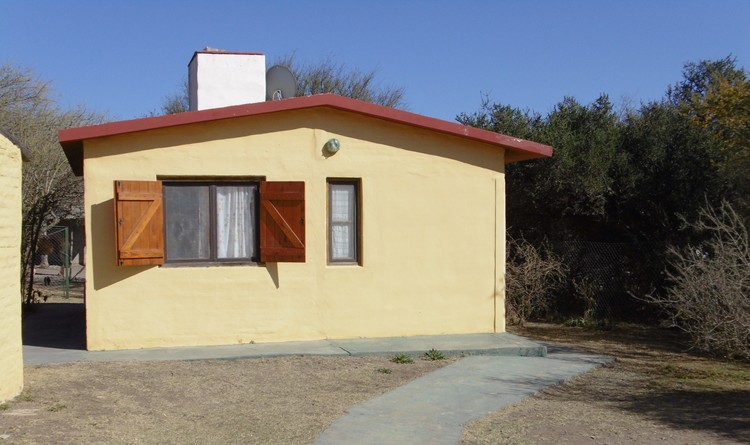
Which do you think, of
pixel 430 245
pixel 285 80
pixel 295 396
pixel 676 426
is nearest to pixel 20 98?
pixel 285 80

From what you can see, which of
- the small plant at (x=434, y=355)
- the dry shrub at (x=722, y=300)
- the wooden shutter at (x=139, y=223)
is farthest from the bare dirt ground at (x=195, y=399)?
the dry shrub at (x=722, y=300)

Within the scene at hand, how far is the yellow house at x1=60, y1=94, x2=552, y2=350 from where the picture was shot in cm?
960

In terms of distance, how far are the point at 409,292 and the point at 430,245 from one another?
29.8 inches

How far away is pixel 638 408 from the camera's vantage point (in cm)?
733

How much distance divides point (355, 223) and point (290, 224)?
1.09 metres

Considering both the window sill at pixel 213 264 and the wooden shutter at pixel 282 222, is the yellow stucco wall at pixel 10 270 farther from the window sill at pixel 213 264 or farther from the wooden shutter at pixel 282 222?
the wooden shutter at pixel 282 222

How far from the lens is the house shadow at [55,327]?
1038 centimetres

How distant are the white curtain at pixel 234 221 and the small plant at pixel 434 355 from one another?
278 centimetres

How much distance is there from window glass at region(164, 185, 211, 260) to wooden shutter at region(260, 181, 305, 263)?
2.58 ft

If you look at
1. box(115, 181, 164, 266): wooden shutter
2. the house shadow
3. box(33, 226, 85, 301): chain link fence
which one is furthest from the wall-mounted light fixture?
box(33, 226, 85, 301): chain link fence

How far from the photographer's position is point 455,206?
10.9 m

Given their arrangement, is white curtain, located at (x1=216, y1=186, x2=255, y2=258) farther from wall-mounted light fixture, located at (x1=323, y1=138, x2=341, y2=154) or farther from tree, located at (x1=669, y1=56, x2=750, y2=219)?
tree, located at (x1=669, y1=56, x2=750, y2=219)

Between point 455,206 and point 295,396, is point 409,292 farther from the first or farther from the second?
point 295,396

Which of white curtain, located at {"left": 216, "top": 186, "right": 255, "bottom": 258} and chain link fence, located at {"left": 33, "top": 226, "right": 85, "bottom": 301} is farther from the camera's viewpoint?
chain link fence, located at {"left": 33, "top": 226, "right": 85, "bottom": 301}
